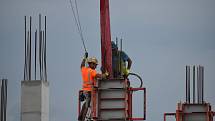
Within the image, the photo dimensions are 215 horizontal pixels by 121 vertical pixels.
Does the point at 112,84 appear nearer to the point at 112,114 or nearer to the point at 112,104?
the point at 112,104

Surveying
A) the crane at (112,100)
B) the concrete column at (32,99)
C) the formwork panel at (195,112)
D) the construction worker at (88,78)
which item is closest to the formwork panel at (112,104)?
the crane at (112,100)

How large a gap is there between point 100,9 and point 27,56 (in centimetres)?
455

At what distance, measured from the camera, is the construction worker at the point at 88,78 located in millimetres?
29266

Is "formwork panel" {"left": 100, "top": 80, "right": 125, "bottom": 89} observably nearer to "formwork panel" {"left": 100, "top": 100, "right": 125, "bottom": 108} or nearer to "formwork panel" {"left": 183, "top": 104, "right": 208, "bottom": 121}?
"formwork panel" {"left": 100, "top": 100, "right": 125, "bottom": 108}

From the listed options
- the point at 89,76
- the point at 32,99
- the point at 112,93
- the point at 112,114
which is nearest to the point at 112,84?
the point at 112,93

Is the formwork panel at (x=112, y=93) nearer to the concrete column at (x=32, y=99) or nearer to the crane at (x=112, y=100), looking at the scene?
the crane at (x=112, y=100)

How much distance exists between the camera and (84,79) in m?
29.4

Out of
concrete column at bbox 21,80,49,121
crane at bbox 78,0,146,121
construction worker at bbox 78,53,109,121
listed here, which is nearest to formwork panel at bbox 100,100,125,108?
crane at bbox 78,0,146,121

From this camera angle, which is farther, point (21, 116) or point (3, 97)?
point (3, 97)

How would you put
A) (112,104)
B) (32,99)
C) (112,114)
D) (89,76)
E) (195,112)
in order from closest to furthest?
(112,114) → (112,104) → (89,76) → (195,112) → (32,99)

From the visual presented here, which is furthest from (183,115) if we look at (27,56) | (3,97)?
(3,97)

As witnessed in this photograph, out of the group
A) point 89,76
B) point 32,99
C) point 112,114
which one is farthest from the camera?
point 32,99

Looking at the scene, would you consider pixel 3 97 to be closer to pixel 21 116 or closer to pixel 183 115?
pixel 21 116

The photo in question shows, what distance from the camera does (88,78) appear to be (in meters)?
29.3
